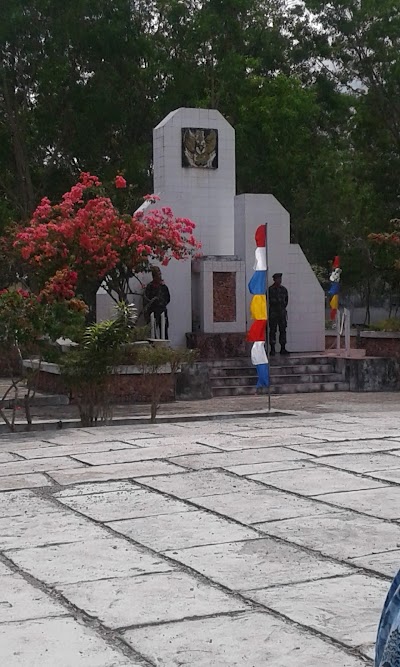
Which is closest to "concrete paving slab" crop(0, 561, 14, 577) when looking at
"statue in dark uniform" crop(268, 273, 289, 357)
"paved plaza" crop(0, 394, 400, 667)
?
"paved plaza" crop(0, 394, 400, 667)

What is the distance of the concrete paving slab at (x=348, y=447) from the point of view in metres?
8.13

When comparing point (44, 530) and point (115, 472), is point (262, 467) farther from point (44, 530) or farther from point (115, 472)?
point (44, 530)

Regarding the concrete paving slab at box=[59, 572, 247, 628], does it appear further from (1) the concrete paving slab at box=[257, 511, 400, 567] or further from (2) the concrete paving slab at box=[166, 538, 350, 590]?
(1) the concrete paving slab at box=[257, 511, 400, 567]

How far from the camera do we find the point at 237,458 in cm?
791

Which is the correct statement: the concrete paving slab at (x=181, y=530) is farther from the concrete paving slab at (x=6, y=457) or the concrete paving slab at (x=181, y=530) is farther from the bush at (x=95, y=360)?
the bush at (x=95, y=360)

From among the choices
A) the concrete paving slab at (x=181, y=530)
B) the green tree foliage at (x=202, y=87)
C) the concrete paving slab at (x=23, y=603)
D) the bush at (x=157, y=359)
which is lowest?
the concrete paving slab at (x=23, y=603)

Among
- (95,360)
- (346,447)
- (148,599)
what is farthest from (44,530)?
(95,360)

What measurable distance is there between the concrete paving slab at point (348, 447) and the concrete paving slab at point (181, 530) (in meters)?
2.30

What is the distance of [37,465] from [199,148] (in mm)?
12608

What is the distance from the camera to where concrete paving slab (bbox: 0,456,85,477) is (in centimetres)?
762

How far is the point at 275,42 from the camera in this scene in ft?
92.5

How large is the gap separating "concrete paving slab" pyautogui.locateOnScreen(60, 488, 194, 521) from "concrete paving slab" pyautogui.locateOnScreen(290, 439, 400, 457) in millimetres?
1914

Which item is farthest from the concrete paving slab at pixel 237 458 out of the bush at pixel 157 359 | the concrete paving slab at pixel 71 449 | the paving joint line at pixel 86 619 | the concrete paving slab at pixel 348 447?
the bush at pixel 157 359

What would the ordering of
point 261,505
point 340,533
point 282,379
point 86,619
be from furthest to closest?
point 282,379, point 261,505, point 340,533, point 86,619
